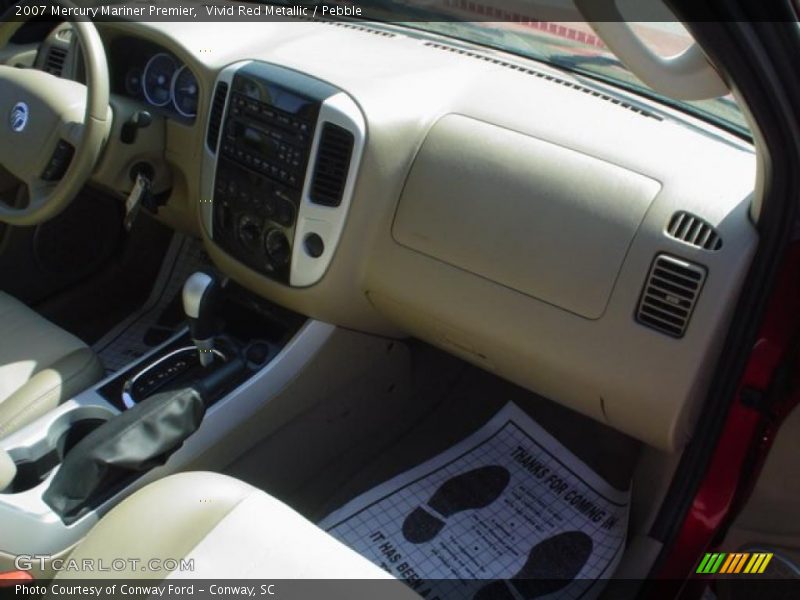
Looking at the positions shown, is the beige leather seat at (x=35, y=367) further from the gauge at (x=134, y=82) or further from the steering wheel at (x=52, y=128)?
the gauge at (x=134, y=82)

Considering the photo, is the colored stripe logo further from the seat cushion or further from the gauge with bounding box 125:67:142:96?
the gauge with bounding box 125:67:142:96

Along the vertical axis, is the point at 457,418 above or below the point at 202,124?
below

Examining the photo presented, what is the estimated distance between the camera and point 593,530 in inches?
75.5

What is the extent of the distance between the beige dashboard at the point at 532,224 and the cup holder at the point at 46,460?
0.47m

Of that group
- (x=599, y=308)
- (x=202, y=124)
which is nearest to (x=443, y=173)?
(x=599, y=308)

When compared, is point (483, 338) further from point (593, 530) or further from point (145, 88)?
point (145, 88)

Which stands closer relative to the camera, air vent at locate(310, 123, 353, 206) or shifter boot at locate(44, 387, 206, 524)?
shifter boot at locate(44, 387, 206, 524)

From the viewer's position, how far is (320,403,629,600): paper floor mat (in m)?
1.84

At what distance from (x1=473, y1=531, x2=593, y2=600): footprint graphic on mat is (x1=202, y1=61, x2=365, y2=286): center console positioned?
2.38 feet

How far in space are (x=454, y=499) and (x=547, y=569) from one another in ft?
0.84

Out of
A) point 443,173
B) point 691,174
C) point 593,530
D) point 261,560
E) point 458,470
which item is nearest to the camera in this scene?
point 261,560

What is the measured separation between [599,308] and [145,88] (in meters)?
1.21

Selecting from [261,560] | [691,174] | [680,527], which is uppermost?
[691,174]

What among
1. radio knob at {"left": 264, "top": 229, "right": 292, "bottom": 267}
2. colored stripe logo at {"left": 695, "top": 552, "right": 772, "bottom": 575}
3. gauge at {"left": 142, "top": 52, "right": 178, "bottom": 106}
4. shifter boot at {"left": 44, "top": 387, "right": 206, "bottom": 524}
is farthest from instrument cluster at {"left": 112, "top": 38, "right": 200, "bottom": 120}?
colored stripe logo at {"left": 695, "top": 552, "right": 772, "bottom": 575}
